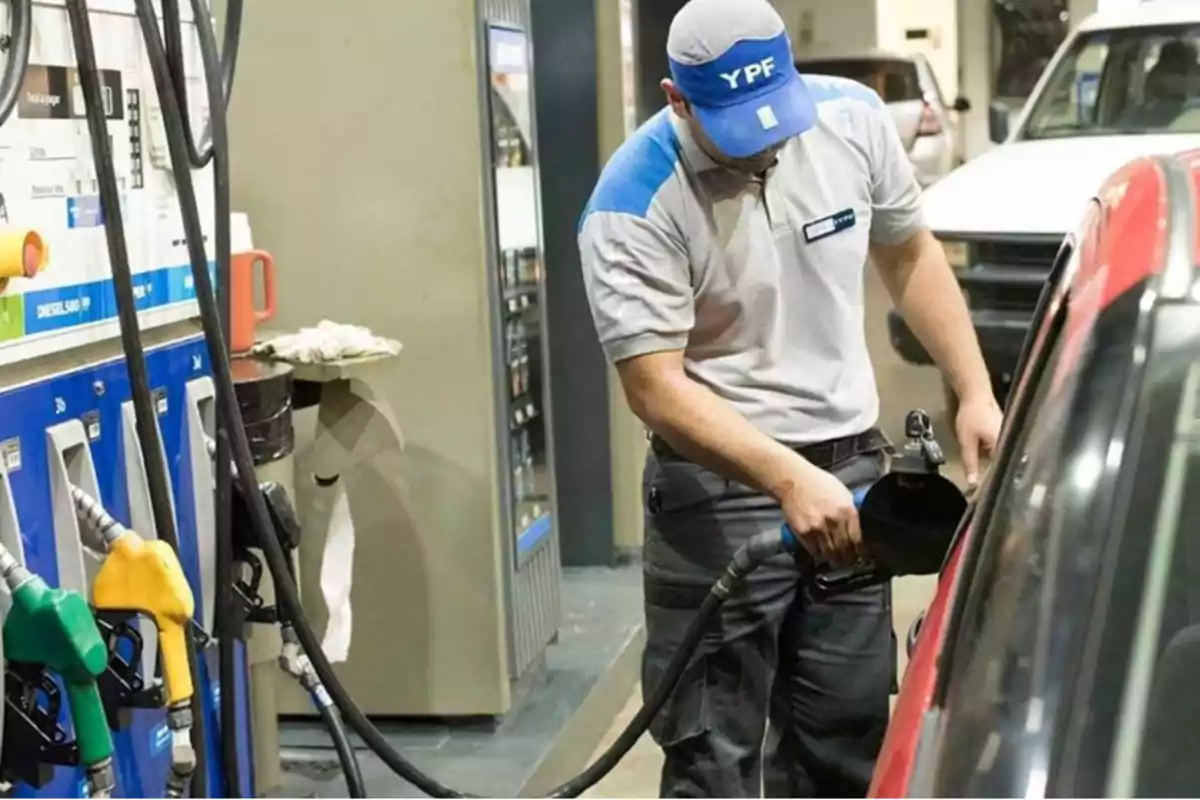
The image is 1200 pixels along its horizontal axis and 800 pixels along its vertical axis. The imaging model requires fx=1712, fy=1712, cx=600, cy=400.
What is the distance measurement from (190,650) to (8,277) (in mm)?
756

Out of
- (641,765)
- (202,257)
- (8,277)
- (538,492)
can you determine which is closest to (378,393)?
(538,492)

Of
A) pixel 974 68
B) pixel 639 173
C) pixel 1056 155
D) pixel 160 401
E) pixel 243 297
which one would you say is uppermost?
pixel 974 68

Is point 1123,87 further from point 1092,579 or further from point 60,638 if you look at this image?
point 1092,579

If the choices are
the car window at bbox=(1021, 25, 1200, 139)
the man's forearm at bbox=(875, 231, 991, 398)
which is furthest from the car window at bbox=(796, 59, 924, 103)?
the man's forearm at bbox=(875, 231, 991, 398)

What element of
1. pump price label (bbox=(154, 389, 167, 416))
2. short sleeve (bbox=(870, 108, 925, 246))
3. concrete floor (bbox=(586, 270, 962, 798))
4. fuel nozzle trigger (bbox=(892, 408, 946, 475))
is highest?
short sleeve (bbox=(870, 108, 925, 246))

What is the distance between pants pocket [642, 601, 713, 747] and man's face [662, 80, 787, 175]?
81 cm

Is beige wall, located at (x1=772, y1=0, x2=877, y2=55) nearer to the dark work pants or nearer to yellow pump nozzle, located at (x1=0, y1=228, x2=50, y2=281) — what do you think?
the dark work pants

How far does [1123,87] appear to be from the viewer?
7734 millimetres

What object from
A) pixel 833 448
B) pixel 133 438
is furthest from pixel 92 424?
pixel 833 448

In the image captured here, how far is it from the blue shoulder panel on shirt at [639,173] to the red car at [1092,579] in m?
1.33

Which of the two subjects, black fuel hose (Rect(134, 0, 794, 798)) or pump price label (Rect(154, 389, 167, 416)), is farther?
pump price label (Rect(154, 389, 167, 416))

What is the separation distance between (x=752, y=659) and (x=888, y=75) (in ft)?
39.4

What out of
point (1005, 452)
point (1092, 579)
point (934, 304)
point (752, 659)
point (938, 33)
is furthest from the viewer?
point (938, 33)

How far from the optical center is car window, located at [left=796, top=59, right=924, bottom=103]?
14328 mm
